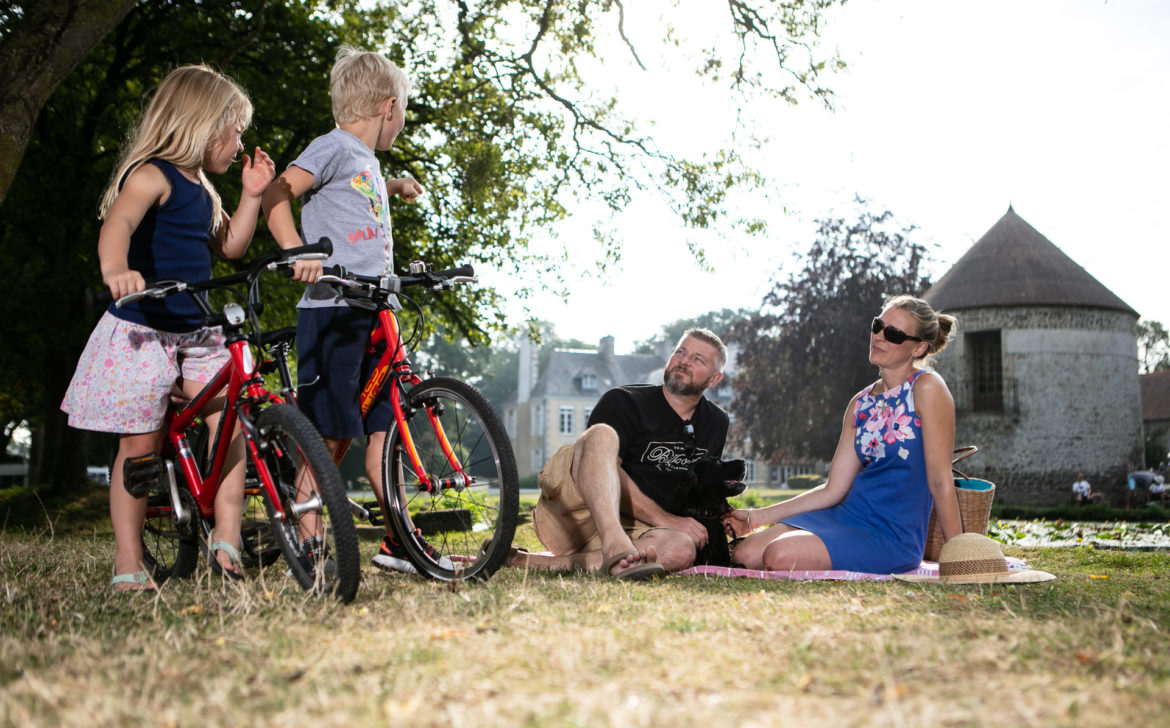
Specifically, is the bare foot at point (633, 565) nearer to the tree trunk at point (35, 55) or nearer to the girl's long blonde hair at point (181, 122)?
the girl's long blonde hair at point (181, 122)

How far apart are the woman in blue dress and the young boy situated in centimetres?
181

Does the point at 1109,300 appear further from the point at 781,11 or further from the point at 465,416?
the point at 465,416

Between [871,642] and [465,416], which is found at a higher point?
[465,416]

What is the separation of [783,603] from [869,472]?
5.09 ft

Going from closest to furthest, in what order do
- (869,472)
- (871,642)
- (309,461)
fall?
(871,642) < (309,461) < (869,472)

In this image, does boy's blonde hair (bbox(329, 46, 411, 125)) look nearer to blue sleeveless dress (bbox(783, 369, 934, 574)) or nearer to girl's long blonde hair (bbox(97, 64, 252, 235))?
girl's long blonde hair (bbox(97, 64, 252, 235))

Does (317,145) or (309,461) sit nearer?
(309,461)

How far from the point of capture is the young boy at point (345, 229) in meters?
3.65

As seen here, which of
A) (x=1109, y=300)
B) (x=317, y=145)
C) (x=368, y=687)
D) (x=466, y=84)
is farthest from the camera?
(x=1109, y=300)

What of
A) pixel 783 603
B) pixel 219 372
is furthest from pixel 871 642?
pixel 219 372

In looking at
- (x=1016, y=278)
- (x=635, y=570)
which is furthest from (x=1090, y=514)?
(x=635, y=570)

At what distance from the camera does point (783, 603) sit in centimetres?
303

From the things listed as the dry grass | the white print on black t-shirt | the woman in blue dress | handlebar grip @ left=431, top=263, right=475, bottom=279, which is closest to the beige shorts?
the white print on black t-shirt

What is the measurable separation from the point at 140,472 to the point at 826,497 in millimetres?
3068
